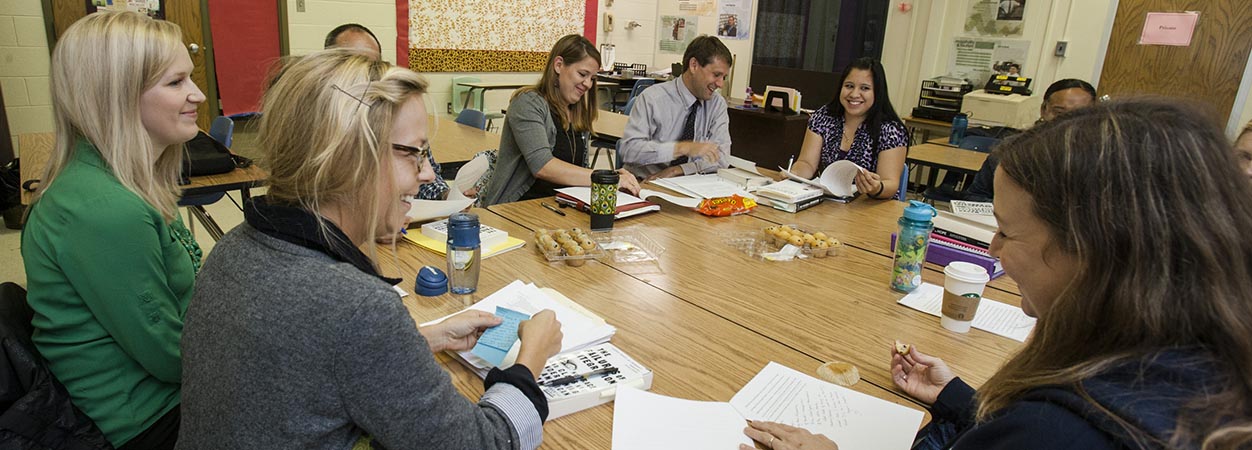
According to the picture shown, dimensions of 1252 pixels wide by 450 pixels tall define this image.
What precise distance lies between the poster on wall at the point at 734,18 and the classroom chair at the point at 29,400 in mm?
6705

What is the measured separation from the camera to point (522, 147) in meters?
2.76

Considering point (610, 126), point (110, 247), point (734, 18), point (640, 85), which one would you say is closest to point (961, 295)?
point (110, 247)

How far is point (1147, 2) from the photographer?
4895 millimetres

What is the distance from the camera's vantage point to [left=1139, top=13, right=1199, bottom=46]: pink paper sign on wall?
475cm

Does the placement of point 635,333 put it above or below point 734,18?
below

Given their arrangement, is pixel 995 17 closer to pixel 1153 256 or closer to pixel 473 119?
pixel 473 119

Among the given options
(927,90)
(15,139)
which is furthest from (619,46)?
(15,139)

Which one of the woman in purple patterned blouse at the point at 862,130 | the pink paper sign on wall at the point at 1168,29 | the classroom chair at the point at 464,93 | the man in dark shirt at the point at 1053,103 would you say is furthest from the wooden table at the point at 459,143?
the pink paper sign on wall at the point at 1168,29

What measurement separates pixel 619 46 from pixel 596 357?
6557mm

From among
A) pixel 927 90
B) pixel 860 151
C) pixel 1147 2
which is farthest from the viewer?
pixel 927 90

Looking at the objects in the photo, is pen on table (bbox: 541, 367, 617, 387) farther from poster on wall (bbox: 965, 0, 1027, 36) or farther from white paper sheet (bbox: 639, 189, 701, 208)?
poster on wall (bbox: 965, 0, 1027, 36)

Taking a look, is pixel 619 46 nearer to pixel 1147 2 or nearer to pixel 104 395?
pixel 1147 2

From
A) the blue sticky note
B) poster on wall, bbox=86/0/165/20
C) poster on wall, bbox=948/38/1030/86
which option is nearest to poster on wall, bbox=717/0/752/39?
poster on wall, bbox=948/38/1030/86

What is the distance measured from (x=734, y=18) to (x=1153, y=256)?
6.95 meters
